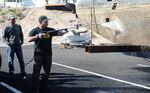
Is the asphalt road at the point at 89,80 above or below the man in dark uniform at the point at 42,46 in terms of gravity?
below

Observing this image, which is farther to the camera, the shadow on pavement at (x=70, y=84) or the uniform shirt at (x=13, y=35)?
the uniform shirt at (x=13, y=35)

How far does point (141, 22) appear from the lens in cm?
955

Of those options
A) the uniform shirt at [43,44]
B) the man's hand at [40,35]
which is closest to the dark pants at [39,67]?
the uniform shirt at [43,44]

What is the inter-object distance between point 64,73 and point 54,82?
2.23 m

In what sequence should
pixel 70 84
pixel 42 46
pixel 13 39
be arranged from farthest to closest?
pixel 13 39 < pixel 70 84 < pixel 42 46

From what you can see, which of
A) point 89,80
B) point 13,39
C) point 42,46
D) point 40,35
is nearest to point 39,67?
point 42,46

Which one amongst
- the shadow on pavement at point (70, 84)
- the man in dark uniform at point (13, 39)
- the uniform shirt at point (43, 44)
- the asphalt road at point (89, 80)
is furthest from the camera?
the man in dark uniform at point (13, 39)

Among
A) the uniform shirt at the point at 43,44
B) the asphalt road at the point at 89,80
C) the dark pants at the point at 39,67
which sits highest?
the uniform shirt at the point at 43,44

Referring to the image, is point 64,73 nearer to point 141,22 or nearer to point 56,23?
point 141,22

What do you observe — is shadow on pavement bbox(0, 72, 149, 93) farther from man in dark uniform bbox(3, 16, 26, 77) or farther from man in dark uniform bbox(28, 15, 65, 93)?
man in dark uniform bbox(28, 15, 65, 93)

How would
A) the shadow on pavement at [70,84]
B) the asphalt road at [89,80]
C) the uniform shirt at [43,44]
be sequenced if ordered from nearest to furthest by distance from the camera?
the uniform shirt at [43,44]
the shadow on pavement at [70,84]
the asphalt road at [89,80]

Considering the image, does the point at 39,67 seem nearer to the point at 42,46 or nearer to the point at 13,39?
the point at 42,46

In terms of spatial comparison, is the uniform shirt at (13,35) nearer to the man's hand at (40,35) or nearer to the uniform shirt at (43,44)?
the uniform shirt at (43,44)

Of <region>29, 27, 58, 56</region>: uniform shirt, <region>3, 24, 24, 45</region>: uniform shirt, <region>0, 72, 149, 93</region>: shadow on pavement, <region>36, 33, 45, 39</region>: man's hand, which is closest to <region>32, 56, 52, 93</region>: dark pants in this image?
<region>29, 27, 58, 56</region>: uniform shirt
